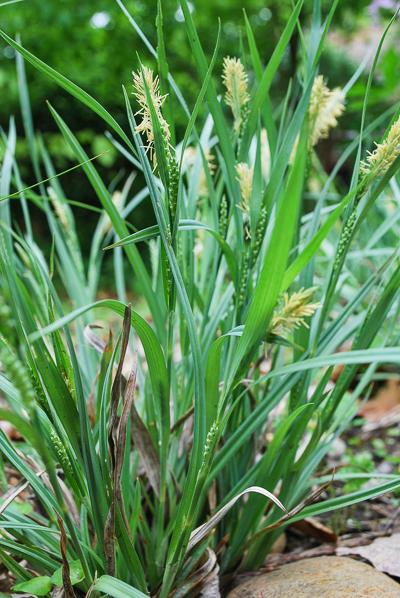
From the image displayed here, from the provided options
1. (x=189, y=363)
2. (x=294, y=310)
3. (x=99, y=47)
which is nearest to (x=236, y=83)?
(x=294, y=310)

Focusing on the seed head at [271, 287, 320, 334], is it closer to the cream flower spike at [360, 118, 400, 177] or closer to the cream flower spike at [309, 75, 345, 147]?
the cream flower spike at [360, 118, 400, 177]

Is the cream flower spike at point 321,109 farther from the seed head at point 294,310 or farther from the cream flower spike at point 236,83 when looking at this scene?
the seed head at point 294,310

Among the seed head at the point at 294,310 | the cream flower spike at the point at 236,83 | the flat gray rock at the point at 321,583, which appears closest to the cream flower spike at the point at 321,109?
the cream flower spike at the point at 236,83

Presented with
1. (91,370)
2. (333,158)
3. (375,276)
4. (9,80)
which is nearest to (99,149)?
(9,80)

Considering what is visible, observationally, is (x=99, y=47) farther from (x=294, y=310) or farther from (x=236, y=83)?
(x=294, y=310)

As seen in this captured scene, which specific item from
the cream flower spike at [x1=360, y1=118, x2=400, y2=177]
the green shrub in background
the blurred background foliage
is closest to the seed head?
the green shrub in background

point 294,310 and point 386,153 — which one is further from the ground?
point 386,153

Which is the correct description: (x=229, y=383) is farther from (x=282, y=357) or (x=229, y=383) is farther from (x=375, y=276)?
(x=282, y=357)
